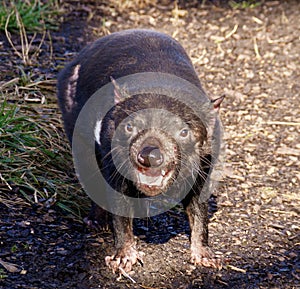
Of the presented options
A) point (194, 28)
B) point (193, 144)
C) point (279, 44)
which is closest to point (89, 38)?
point (194, 28)

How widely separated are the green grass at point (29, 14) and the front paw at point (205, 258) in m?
2.39

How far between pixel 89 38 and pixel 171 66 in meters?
2.41

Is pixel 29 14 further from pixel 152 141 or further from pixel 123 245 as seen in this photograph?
pixel 152 141

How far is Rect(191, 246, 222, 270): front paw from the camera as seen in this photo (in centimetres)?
304

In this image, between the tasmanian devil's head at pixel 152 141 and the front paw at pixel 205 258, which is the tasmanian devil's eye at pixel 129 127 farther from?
the front paw at pixel 205 258

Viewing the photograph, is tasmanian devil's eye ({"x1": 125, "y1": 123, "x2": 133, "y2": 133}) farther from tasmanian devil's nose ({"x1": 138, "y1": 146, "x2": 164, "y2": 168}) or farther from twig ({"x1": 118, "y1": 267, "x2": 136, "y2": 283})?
twig ({"x1": 118, "y1": 267, "x2": 136, "y2": 283})

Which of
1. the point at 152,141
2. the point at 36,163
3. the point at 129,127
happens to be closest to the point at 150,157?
the point at 152,141

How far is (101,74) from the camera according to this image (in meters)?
3.32

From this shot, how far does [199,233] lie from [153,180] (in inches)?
17.2

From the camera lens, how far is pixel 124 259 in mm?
2971

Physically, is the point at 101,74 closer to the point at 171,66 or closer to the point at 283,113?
the point at 171,66

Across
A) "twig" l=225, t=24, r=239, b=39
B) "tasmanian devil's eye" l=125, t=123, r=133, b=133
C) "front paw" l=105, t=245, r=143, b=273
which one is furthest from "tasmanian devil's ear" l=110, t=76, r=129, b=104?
"twig" l=225, t=24, r=239, b=39

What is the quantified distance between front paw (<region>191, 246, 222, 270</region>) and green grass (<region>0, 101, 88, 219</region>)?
679 millimetres

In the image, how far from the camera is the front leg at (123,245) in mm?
2975
